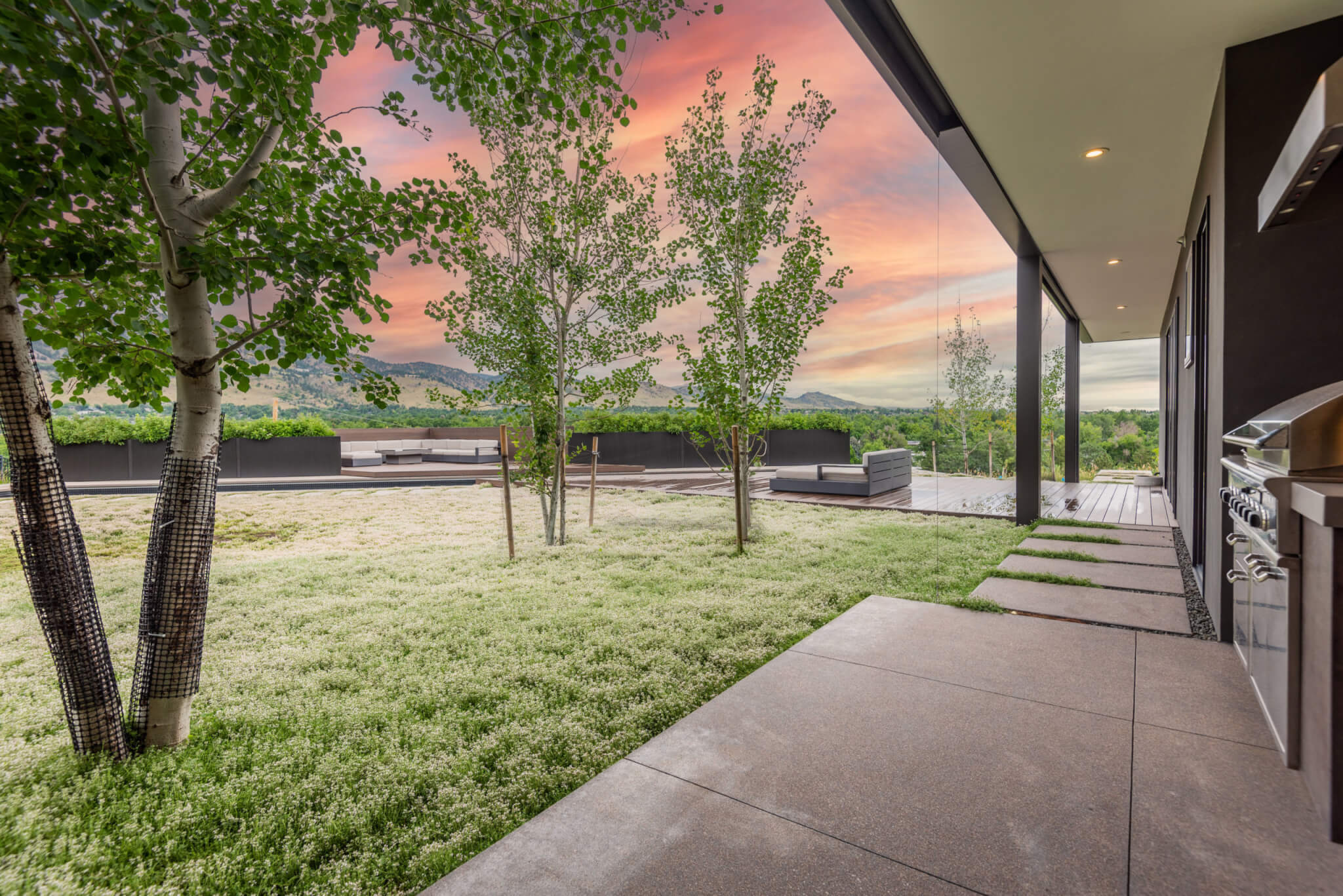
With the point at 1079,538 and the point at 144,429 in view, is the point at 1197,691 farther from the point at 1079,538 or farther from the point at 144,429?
the point at 144,429

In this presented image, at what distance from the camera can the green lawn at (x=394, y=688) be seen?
5.08 ft

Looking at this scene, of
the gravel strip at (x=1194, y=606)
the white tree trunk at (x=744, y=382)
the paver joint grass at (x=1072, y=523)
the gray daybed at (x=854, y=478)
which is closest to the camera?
the gravel strip at (x=1194, y=606)

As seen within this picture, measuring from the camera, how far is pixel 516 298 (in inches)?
202

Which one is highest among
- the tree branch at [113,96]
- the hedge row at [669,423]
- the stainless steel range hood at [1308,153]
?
the stainless steel range hood at [1308,153]

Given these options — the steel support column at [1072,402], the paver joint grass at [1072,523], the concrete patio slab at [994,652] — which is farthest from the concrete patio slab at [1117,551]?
the steel support column at [1072,402]

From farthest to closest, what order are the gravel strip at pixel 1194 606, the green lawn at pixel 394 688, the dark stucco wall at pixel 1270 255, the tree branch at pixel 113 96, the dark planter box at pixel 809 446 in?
the dark planter box at pixel 809 446 → the gravel strip at pixel 1194 606 → the dark stucco wall at pixel 1270 255 → the green lawn at pixel 394 688 → the tree branch at pixel 113 96

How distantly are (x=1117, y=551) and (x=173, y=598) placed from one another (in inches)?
242

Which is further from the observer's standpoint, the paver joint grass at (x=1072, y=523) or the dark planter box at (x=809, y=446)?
the dark planter box at (x=809, y=446)

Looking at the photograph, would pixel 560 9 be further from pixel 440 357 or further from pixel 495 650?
pixel 440 357

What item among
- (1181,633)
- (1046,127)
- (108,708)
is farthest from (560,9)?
(1181,633)

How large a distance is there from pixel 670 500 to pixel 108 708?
715cm

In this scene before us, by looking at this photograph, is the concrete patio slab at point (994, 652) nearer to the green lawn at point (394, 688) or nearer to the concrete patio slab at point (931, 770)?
the concrete patio slab at point (931, 770)

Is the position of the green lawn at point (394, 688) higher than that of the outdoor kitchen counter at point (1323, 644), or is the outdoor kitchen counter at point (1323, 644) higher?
the outdoor kitchen counter at point (1323, 644)

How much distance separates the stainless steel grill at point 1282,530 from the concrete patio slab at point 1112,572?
1960 mm
